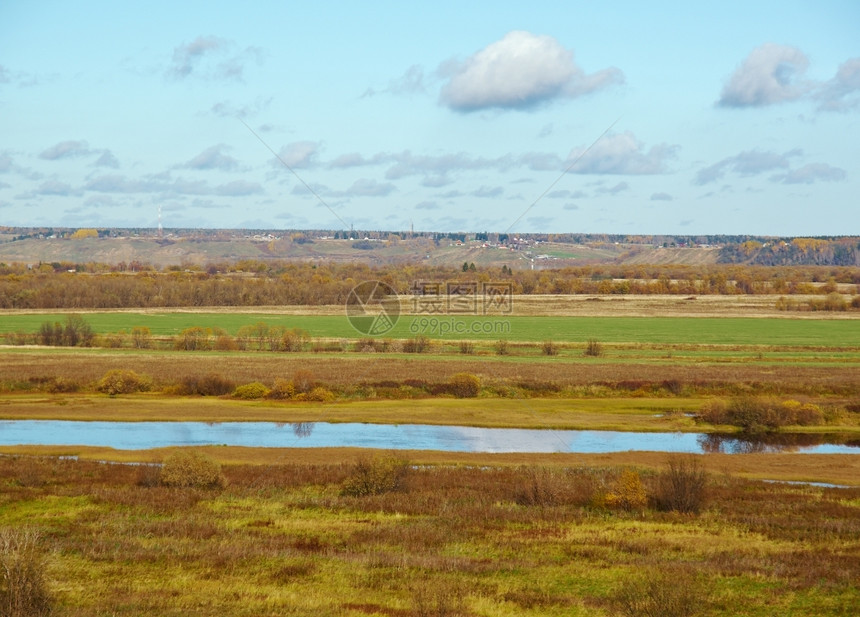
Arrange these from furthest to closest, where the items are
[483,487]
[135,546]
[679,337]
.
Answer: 1. [679,337]
2. [483,487]
3. [135,546]

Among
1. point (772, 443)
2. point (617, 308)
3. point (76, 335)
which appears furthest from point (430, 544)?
point (617, 308)

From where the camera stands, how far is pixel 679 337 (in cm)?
8738

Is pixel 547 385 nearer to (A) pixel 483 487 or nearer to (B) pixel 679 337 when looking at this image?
(A) pixel 483 487

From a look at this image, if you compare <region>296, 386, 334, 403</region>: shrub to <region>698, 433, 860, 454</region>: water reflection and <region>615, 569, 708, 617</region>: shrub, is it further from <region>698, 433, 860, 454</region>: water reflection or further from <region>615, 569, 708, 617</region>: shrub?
<region>615, 569, 708, 617</region>: shrub

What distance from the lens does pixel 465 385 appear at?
55.6 metres

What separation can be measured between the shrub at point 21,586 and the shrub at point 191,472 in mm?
14922

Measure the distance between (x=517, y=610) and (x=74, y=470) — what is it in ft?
74.8

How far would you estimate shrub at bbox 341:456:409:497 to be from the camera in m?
28.1

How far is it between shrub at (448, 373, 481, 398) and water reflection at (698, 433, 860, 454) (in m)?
16.4

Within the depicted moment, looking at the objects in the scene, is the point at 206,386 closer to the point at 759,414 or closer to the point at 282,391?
the point at 282,391

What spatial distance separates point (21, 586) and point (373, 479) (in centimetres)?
1594

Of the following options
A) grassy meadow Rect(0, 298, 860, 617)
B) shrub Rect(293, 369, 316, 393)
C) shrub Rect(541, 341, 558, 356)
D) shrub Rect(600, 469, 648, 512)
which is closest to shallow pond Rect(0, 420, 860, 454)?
grassy meadow Rect(0, 298, 860, 617)

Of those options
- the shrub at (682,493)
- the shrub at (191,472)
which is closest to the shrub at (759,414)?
the shrub at (682,493)

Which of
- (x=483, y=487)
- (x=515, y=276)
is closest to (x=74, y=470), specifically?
(x=483, y=487)
